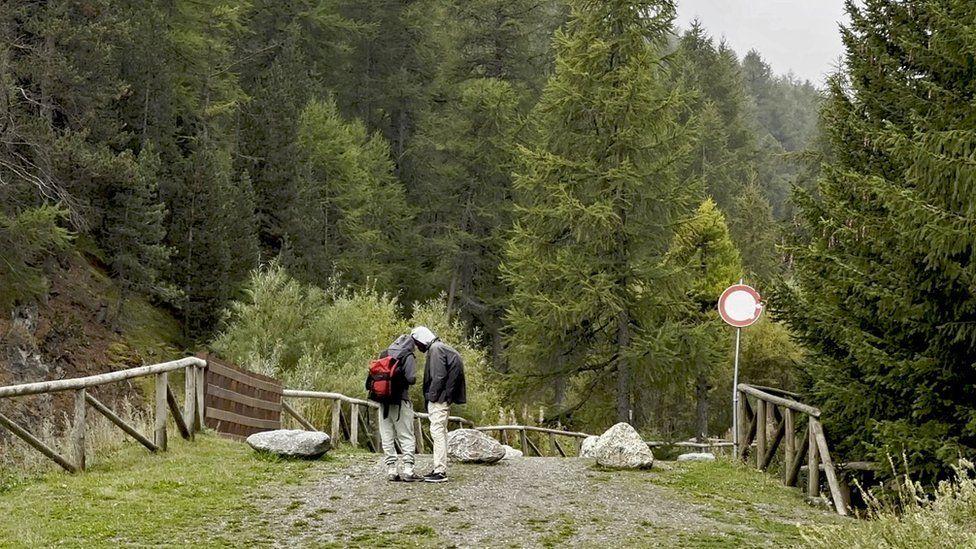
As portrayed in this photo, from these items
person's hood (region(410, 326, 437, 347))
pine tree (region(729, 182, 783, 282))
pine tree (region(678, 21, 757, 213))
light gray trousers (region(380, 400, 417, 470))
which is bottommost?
light gray trousers (region(380, 400, 417, 470))

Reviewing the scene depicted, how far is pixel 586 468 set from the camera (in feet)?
42.3

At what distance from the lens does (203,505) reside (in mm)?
8680

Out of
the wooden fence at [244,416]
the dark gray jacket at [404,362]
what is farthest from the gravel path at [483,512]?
the wooden fence at [244,416]

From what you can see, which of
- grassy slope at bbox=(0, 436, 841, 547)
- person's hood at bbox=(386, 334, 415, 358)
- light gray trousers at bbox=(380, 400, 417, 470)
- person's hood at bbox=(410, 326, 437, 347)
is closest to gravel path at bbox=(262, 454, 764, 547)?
grassy slope at bbox=(0, 436, 841, 547)

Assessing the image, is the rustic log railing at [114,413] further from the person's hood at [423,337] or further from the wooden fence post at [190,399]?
the person's hood at [423,337]

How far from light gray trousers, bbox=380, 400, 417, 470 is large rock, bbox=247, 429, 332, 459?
68.7 inches

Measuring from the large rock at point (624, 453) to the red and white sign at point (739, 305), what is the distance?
3.93 meters

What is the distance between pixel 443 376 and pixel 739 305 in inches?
291

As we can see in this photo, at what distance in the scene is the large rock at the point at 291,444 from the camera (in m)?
12.3

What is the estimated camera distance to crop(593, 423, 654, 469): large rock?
1283 centimetres

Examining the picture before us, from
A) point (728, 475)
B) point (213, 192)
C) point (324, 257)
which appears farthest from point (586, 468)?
point (324, 257)

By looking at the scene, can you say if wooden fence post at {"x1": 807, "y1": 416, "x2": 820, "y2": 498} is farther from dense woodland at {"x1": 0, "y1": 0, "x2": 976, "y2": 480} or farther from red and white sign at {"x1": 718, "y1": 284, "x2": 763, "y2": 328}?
red and white sign at {"x1": 718, "y1": 284, "x2": 763, "y2": 328}

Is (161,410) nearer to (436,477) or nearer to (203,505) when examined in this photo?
(203,505)

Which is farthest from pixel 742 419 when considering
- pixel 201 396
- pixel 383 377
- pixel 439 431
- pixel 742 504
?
pixel 201 396
